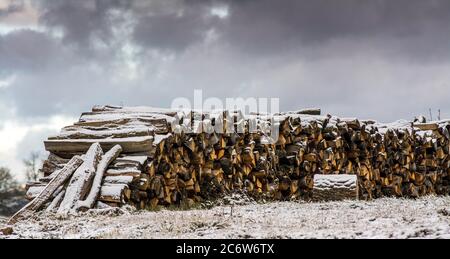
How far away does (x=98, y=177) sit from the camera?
10734 mm

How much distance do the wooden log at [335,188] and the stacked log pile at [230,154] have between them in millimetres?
1277

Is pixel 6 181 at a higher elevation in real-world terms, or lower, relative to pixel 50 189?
lower

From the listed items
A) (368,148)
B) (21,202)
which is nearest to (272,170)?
(368,148)

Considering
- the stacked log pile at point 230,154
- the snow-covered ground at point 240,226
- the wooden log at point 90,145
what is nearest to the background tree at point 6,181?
the stacked log pile at point 230,154

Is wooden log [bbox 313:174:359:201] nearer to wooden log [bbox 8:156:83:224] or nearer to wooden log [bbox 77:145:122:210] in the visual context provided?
wooden log [bbox 77:145:122:210]

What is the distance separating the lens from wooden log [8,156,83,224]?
33.2 feet

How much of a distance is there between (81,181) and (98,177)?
12.6 inches

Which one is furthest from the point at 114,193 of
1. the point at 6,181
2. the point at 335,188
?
the point at 6,181

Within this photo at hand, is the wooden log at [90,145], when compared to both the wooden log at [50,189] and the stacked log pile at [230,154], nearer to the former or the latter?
the stacked log pile at [230,154]

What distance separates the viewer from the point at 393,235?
670cm

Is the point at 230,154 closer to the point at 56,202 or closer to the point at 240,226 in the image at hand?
the point at 56,202

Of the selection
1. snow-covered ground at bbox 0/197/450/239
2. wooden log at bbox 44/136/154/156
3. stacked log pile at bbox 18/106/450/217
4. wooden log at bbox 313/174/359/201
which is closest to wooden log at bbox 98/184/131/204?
stacked log pile at bbox 18/106/450/217
